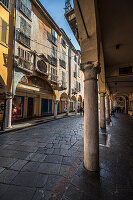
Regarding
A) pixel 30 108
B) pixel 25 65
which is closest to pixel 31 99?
pixel 30 108

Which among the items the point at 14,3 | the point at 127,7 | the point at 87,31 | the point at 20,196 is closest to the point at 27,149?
the point at 20,196

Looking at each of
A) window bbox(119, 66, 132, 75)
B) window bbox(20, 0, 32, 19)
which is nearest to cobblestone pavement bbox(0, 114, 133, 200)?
window bbox(119, 66, 132, 75)

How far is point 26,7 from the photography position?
8055 millimetres

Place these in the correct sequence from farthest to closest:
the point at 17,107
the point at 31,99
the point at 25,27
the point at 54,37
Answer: the point at 31,99 < the point at 54,37 < the point at 17,107 < the point at 25,27

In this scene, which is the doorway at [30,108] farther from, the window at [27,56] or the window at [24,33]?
the window at [24,33]

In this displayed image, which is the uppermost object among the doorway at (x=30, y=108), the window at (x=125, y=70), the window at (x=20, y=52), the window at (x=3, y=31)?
the window at (x=3, y=31)

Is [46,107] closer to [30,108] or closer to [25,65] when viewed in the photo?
[30,108]

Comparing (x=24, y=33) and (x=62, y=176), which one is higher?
(x=24, y=33)

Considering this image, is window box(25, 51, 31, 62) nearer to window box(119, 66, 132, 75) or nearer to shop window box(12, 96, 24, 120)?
shop window box(12, 96, 24, 120)

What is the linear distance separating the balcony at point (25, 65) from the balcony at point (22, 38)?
1543mm

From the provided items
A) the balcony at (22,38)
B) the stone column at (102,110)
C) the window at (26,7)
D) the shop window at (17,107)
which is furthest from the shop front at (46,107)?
the window at (26,7)

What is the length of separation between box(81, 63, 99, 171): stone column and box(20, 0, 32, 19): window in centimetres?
969

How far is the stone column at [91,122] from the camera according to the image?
233 cm

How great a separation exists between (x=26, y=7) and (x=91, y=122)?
11486mm
